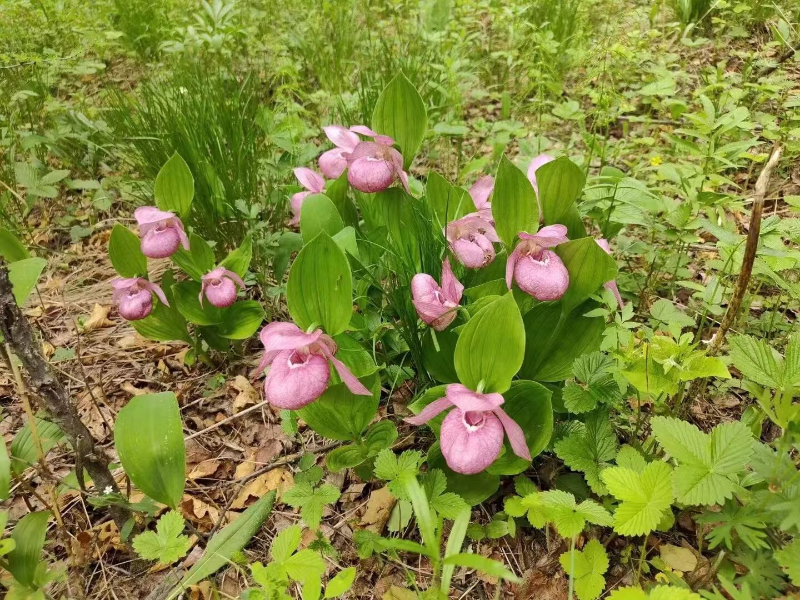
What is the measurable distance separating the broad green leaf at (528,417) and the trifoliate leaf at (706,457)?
0.82 ft

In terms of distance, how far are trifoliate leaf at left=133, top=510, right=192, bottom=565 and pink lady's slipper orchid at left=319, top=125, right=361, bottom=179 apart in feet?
3.70

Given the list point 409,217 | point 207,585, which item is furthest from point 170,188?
point 207,585

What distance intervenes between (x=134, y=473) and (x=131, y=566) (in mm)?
382

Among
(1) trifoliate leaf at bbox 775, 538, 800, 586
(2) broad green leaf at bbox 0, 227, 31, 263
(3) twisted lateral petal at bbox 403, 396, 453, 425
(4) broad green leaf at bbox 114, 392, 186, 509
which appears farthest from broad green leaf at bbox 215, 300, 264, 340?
(1) trifoliate leaf at bbox 775, 538, 800, 586

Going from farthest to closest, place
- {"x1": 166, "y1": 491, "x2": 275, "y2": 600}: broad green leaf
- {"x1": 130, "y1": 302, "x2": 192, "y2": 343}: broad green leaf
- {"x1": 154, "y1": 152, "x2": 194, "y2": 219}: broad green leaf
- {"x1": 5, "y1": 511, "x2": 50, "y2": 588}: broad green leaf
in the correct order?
{"x1": 130, "y1": 302, "x2": 192, "y2": 343}: broad green leaf → {"x1": 154, "y1": 152, "x2": 194, "y2": 219}: broad green leaf → {"x1": 166, "y1": 491, "x2": 275, "y2": 600}: broad green leaf → {"x1": 5, "y1": 511, "x2": 50, "y2": 588}: broad green leaf

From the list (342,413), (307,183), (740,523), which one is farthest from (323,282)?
(740,523)

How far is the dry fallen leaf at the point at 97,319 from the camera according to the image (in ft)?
7.50

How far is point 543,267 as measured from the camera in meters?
1.26

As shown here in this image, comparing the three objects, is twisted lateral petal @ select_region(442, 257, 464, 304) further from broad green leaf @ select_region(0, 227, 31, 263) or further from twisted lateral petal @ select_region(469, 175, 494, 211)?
broad green leaf @ select_region(0, 227, 31, 263)

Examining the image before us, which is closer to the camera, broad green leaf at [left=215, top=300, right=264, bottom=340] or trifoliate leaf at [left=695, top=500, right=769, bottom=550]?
trifoliate leaf at [left=695, top=500, right=769, bottom=550]

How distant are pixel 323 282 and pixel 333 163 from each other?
2.26 feet

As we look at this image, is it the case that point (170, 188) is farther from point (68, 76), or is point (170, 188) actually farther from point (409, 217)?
point (68, 76)

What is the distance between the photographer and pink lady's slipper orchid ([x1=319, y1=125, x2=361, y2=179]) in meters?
1.60

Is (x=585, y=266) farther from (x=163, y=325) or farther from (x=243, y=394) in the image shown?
(x=163, y=325)
